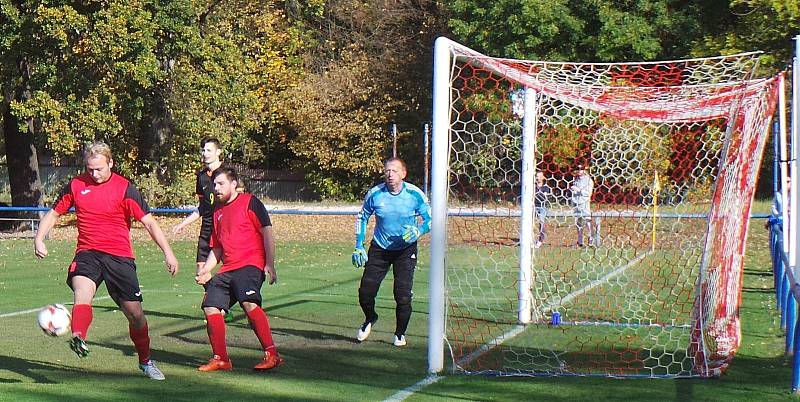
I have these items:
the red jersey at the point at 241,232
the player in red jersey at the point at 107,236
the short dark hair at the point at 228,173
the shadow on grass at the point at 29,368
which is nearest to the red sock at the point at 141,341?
the player in red jersey at the point at 107,236

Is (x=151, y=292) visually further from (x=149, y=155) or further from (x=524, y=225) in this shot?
(x=149, y=155)

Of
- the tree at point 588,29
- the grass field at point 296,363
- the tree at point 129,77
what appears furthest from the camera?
the tree at point 588,29

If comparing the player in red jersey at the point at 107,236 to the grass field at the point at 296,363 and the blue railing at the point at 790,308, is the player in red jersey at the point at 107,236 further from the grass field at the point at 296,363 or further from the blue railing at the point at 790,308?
the blue railing at the point at 790,308

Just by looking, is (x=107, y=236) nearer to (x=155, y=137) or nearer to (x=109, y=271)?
(x=109, y=271)

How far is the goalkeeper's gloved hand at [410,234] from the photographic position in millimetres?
10203

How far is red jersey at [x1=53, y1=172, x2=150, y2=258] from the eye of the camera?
8336 mm

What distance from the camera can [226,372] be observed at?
873 cm

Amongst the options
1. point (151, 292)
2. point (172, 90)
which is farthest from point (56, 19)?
point (151, 292)

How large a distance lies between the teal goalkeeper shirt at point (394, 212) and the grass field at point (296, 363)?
102 cm

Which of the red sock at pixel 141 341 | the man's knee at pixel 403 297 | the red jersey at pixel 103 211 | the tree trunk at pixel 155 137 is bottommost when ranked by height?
the red sock at pixel 141 341

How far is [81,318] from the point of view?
8.10 metres

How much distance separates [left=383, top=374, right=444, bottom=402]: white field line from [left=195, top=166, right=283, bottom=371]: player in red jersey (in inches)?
49.9

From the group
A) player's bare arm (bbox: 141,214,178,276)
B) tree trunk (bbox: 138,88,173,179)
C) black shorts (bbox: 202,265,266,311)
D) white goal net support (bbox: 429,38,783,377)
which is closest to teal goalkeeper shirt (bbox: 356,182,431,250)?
white goal net support (bbox: 429,38,783,377)

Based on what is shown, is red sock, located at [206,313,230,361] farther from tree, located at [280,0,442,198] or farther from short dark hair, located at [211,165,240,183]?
tree, located at [280,0,442,198]
